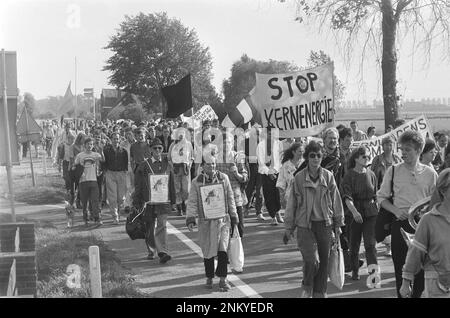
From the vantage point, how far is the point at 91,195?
14.0 meters

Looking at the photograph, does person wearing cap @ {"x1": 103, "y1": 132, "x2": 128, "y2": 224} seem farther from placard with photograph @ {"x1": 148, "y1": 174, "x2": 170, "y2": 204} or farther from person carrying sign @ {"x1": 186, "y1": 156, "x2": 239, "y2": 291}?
person carrying sign @ {"x1": 186, "y1": 156, "x2": 239, "y2": 291}

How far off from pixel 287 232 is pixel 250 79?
5525 centimetres

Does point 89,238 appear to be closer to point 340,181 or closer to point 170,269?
point 170,269

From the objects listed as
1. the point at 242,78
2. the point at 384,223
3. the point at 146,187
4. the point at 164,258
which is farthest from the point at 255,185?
the point at 242,78

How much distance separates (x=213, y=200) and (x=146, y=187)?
2100 mm

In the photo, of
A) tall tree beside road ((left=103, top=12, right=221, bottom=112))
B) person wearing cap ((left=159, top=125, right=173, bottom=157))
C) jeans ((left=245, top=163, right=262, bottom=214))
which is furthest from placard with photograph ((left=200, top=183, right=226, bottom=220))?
tall tree beside road ((left=103, top=12, right=221, bottom=112))

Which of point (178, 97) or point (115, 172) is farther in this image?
point (178, 97)

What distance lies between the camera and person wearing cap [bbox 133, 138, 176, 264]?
10445 mm

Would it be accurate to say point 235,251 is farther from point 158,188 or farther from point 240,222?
point 158,188

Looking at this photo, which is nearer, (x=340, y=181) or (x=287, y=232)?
(x=287, y=232)

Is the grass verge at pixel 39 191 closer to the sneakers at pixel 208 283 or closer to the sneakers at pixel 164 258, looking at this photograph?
the sneakers at pixel 164 258

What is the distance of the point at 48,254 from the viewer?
34.2 feet

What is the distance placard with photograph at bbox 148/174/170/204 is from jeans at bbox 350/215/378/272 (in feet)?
9.32
